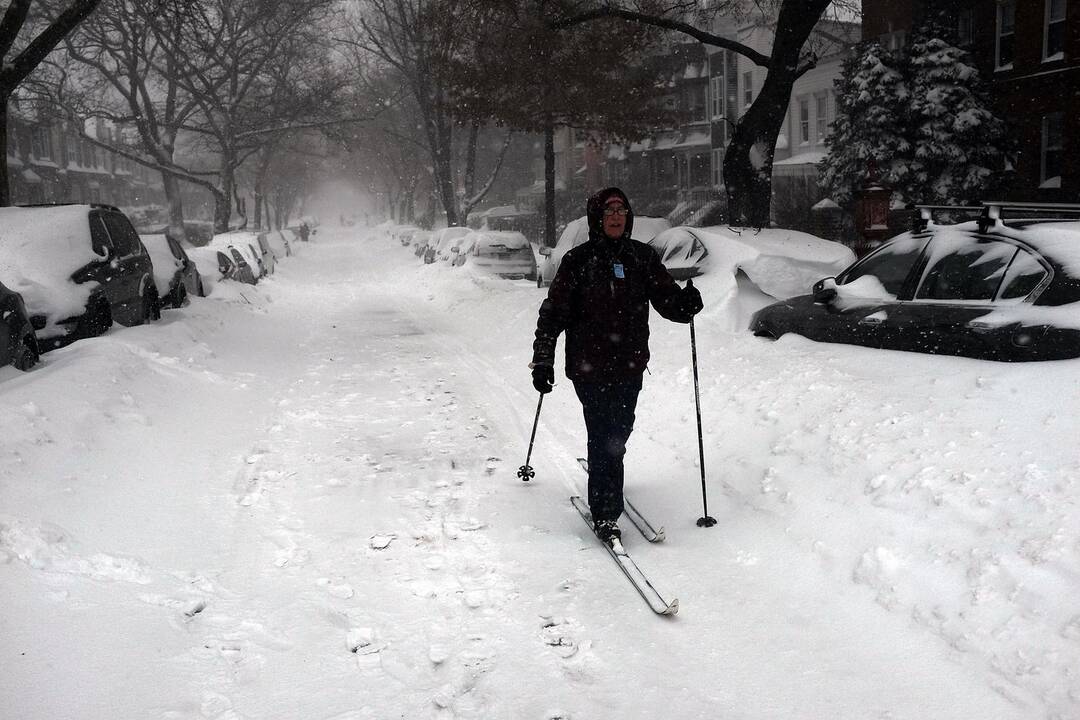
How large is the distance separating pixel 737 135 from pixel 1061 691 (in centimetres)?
1227

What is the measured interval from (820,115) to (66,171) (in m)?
50.9

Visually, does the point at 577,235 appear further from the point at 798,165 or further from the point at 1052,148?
the point at 798,165

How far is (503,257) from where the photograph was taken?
22.0m

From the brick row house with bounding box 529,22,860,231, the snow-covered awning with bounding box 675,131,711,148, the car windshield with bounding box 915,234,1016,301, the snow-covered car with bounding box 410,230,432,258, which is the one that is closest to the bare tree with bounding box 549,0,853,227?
the car windshield with bounding box 915,234,1016,301

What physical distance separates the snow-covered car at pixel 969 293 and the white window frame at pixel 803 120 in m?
30.4

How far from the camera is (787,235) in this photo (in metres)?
11.2

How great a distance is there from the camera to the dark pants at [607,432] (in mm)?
5012

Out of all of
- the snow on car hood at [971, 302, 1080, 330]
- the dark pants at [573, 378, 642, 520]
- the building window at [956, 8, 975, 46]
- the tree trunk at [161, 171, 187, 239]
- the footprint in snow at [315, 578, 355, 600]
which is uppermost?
the building window at [956, 8, 975, 46]

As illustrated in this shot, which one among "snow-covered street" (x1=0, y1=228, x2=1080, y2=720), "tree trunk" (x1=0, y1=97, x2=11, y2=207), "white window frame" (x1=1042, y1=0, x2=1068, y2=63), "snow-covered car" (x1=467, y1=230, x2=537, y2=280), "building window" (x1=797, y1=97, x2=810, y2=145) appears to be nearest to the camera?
"snow-covered street" (x1=0, y1=228, x2=1080, y2=720)

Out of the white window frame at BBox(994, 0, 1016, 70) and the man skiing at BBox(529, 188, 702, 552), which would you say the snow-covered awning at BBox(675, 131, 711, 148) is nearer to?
the white window frame at BBox(994, 0, 1016, 70)

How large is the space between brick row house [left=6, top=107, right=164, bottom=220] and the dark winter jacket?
31459mm

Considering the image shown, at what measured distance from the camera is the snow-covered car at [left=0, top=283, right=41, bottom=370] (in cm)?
751

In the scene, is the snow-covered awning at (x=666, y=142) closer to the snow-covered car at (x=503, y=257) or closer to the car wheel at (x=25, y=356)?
the snow-covered car at (x=503, y=257)

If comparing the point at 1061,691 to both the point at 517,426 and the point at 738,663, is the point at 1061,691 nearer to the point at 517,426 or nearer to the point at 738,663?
the point at 738,663
